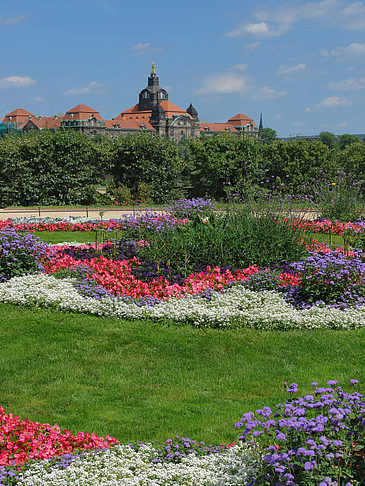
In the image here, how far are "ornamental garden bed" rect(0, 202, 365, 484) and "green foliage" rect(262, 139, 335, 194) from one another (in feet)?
47.1

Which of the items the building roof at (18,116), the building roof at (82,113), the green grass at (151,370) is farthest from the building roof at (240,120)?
the green grass at (151,370)

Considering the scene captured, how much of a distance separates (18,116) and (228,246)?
14464 centimetres

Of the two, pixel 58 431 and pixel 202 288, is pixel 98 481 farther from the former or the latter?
pixel 202 288

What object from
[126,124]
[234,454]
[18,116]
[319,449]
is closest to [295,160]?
[234,454]

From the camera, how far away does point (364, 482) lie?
2539mm

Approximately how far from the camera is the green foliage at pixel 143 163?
2228 centimetres

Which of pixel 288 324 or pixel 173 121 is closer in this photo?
pixel 288 324

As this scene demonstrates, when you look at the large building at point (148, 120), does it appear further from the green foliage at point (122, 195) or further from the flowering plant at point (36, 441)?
the flowering plant at point (36, 441)

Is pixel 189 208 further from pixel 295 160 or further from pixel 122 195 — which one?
pixel 295 160

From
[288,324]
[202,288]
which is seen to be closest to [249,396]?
[288,324]

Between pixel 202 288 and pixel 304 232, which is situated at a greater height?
pixel 304 232

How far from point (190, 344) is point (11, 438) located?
2575 millimetres

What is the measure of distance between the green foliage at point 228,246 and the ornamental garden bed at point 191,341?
0.02 m

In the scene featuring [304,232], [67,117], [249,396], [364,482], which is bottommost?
[249,396]
